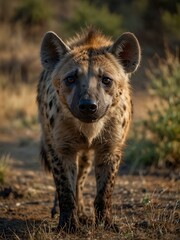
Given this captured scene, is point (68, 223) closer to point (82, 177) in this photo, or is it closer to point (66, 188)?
point (66, 188)

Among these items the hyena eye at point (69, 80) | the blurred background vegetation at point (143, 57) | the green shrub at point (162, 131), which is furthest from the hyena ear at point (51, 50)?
the green shrub at point (162, 131)

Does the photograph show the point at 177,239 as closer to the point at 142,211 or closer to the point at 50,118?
the point at 142,211

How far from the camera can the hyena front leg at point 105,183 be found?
204 inches

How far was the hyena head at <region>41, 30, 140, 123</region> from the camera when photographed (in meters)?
4.82

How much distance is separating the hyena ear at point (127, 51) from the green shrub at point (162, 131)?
2.76 m

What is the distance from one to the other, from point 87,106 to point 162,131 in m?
3.73

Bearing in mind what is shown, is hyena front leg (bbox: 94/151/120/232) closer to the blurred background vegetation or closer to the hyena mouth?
the hyena mouth

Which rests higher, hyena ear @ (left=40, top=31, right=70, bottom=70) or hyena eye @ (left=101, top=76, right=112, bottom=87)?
hyena ear @ (left=40, top=31, right=70, bottom=70)

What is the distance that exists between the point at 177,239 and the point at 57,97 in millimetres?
1821

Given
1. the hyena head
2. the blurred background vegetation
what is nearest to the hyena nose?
the hyena head

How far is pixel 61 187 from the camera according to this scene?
17.0 feet

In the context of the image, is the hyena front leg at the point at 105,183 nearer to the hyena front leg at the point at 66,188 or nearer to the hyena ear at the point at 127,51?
the hyena front leg at the point at 66,188

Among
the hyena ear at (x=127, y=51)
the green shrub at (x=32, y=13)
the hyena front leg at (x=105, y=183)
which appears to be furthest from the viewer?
the green shrub at (x=32, y=13)

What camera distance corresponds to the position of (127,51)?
547cm
